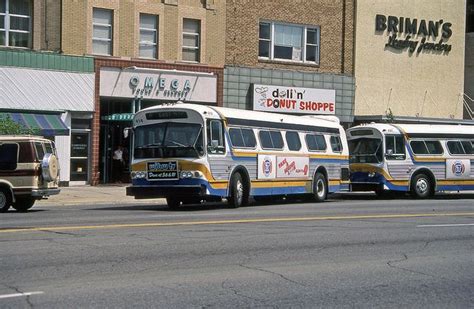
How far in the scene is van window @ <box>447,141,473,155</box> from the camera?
29625mm

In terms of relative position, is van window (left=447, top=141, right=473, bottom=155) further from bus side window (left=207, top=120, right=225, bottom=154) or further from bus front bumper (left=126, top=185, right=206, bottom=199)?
bus front bumper (left=126, top=185, right=206, bottom=199)

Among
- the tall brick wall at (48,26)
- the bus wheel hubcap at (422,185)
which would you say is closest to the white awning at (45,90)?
the tall brick wall at (48,26)

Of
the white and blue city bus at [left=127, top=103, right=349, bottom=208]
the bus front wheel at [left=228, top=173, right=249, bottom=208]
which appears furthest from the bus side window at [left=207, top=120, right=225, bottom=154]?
the bus front wheel at [left=228, top=173, right=249, bottom=208]

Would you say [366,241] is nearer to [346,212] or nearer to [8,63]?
[346,212]

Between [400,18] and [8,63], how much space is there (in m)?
20.6

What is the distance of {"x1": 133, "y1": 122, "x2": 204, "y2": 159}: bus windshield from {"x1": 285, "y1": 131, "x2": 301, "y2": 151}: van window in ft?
15.5

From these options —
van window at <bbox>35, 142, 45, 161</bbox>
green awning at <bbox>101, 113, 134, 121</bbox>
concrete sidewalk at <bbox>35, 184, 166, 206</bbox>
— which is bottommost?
concrete sidewalk at <bbox>35, 184, 166, 206</bbox>

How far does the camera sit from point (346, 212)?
20172 millimetres

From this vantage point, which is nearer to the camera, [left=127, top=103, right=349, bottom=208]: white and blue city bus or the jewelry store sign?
[left=127, top=103, right=349, bottom=208]: white and blue city bus

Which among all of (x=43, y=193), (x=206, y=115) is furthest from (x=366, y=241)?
(x=43, y=193)

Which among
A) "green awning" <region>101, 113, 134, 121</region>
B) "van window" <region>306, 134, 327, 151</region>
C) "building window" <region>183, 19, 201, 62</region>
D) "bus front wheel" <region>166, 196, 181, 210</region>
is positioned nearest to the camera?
"bus front wheel" <region>166, 196, 181, 210</region>

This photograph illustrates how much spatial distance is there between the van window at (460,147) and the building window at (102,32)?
46.6 feet

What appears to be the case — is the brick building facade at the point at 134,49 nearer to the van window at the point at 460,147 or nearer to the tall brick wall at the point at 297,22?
the tall brick wall at the point at 297,22

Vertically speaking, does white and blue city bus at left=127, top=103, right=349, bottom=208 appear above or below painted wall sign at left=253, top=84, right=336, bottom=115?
below
